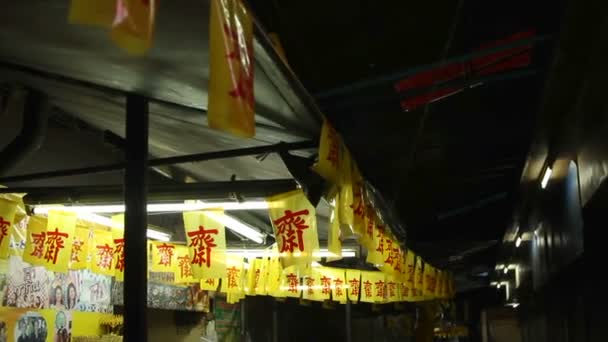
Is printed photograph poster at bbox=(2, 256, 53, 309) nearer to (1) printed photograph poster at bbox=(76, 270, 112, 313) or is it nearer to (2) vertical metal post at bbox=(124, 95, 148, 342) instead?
(1) printed photograph poster at bbox=(76, 270, 112, 313)

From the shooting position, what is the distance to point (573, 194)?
7.40m

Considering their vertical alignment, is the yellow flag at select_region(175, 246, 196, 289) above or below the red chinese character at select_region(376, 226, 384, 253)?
below

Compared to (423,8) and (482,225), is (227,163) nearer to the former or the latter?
(423,8)

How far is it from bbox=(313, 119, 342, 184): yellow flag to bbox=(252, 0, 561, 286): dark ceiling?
4.92ft

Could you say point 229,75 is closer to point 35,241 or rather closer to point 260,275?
point 35,241

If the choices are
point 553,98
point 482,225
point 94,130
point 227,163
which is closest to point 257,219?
point 227,163

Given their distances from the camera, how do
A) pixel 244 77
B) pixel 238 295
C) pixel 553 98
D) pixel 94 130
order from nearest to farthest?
pixel 244 77
pixel 553 98
pixel 94 130
pixel 238 295

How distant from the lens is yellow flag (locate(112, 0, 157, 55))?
2.59 meters

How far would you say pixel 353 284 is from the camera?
17.9 metres

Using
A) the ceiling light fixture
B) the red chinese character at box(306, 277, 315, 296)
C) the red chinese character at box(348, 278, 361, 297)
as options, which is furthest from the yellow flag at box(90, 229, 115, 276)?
the ceiling light fixture

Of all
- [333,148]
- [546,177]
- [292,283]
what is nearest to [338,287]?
[292,283]

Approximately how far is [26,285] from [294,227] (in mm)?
3603

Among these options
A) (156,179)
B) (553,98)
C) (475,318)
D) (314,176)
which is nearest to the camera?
(314,176)

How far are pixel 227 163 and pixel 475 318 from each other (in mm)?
28612
